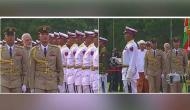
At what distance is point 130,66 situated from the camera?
23.2 feet

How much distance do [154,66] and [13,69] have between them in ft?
10.8

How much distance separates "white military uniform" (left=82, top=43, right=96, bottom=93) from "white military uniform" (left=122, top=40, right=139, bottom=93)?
752 millimetres

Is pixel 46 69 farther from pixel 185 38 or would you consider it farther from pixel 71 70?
pixel 185 38

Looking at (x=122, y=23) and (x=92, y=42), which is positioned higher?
(x=122, y=23)

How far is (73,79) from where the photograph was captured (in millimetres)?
7129

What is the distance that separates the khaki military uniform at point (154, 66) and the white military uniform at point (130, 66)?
10.9 inches

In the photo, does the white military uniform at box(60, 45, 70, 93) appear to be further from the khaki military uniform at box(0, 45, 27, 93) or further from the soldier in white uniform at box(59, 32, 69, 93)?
the khaki military uniform at box(0, 45, 27, 93)

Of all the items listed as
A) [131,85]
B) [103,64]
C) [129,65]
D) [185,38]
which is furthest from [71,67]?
[185,38]

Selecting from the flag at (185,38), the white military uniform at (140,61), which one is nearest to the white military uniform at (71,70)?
the white military uniform at (140,61)

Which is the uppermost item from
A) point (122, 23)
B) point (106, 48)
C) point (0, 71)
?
point (122, 23)

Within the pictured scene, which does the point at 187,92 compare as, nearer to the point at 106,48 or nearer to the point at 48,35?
the point at 106,48

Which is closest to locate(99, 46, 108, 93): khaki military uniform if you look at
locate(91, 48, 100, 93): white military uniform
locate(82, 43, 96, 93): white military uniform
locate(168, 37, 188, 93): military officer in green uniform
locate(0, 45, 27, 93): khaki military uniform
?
locate(91, 48, 100, 93): white military uniform

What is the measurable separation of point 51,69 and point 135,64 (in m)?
1.96

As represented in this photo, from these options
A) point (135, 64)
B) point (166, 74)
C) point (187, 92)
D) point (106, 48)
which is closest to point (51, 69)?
point (106, 48)
